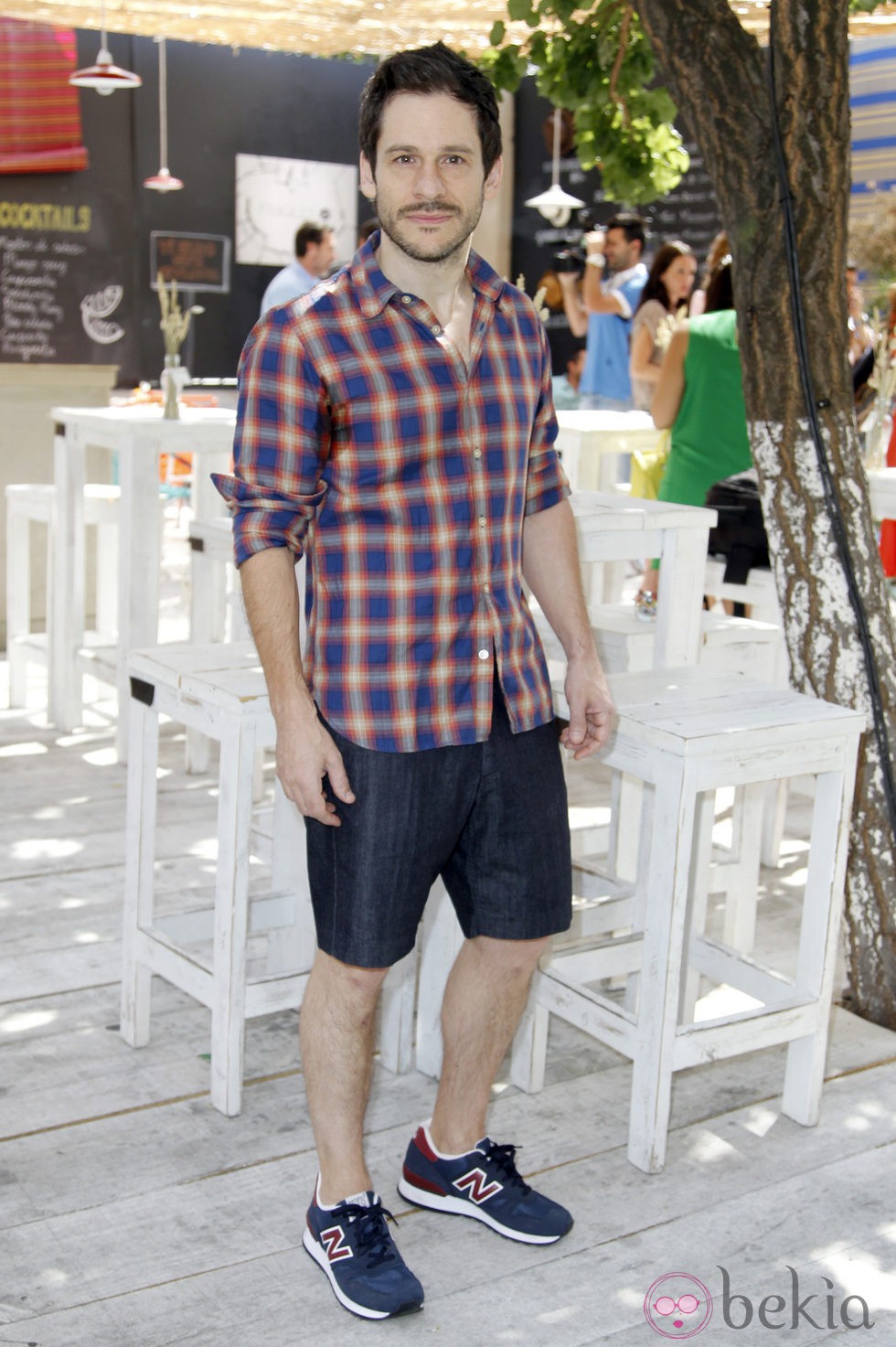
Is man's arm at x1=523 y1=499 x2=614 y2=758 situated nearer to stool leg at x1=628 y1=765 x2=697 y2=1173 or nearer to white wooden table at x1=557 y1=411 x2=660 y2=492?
stool leg at x1=628 y1=765 x2=697 y2=1173

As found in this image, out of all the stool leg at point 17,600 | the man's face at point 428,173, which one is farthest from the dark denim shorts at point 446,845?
the stool leg at point 17,600

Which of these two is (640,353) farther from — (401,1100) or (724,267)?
(401,1100)

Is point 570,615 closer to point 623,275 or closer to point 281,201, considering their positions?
point 623,275

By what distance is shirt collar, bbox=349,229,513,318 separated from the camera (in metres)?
1.90

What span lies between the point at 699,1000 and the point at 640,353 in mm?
3043

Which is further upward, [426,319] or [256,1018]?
[426,319]

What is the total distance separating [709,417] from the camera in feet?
13.8

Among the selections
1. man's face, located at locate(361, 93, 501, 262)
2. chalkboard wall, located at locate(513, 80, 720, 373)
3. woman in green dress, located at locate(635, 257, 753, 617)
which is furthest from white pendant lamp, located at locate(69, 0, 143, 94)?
man's face, located at locate(361, 93, 501, 262)

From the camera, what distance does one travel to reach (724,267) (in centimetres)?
408

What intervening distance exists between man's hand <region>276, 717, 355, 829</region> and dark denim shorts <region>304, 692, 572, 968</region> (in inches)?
1.4

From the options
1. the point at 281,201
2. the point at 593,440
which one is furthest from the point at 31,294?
the point at 593,440

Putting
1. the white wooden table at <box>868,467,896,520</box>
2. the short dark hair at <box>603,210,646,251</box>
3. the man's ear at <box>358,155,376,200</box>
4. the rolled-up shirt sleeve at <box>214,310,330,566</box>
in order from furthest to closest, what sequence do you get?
1. the short dark hair at <box>603,210,646,251</box>
2. the white wooden table at <box>868,467,896,520</box>
3. the man's ear at <box>358,155,376,200</box>
4. the rolled-up shirt sleeve at <box>214,310,330,566</box>

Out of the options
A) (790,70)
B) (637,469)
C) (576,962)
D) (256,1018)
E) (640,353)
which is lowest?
(256,1018)

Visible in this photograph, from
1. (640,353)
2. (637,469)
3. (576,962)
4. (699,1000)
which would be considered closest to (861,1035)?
(699,1000)
